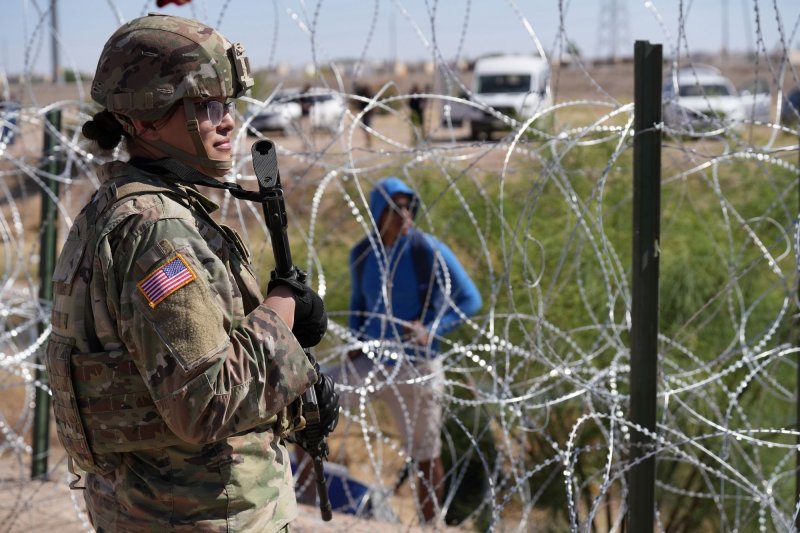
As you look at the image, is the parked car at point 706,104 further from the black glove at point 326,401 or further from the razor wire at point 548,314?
the black glove at point 326,401

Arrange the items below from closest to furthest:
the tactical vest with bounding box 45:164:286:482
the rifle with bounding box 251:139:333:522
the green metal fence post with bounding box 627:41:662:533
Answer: the tactical vest with bounding box 45:164:286:482, the rifle with bounding box 251:139:333:522, the green metal fence post with bounding box 627:41:662:533

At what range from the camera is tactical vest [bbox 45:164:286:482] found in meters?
1.72

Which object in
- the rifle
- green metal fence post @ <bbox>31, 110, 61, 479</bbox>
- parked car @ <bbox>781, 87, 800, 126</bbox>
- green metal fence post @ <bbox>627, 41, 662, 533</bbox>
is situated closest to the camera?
the rifle

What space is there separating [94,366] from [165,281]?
0.79 feet

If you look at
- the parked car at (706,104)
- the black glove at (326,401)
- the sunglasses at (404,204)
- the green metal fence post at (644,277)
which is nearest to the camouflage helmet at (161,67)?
the black glove at (326,401)

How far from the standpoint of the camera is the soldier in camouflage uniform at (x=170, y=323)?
1.62 metres

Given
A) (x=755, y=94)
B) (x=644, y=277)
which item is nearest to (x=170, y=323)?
(x=644, y=277)

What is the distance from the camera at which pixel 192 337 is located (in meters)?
1.60

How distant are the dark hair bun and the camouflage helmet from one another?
0.07 m

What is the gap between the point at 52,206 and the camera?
13.5 ft

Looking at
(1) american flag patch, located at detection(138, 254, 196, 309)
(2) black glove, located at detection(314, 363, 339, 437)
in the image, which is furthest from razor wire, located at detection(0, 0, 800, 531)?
(1) american flag patch, located at detection(138, 254, 196, 309)

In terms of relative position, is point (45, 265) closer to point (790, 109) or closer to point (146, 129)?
point (146, 129)

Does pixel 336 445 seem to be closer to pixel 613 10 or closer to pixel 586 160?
pixel 586 160

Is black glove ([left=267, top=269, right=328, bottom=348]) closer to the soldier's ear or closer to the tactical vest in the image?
the tactical vest
